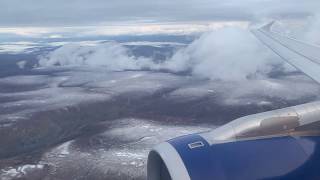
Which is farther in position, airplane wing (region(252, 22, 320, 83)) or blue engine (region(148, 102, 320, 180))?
airplane wing (region(252, 22, 320, 83))

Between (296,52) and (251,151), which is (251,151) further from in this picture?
(296,52)

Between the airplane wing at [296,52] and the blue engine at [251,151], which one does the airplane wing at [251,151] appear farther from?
the airplane wing at [296,52]

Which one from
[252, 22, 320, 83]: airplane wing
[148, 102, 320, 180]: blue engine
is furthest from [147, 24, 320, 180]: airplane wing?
[252, 22, 320, 83]: airplane wing

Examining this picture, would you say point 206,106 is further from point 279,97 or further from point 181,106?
point 279,97

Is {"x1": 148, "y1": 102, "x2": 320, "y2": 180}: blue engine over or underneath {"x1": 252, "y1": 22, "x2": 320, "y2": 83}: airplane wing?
underneath

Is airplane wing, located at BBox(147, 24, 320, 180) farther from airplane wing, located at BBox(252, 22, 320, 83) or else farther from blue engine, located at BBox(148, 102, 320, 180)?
airplane wing, located at BBox(252, 22, 320, 83)

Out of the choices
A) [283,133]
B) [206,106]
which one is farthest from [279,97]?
[283,133]
